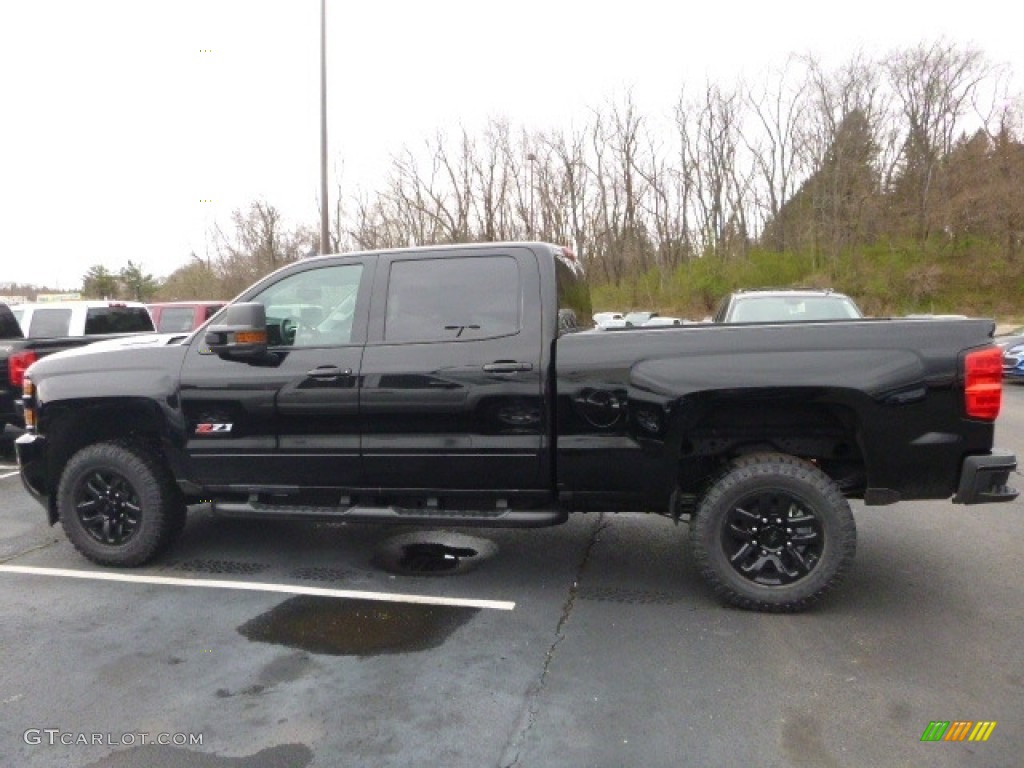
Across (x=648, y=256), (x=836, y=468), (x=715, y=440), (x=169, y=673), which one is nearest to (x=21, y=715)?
(x=169, y=673)

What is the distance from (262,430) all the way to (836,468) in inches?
138

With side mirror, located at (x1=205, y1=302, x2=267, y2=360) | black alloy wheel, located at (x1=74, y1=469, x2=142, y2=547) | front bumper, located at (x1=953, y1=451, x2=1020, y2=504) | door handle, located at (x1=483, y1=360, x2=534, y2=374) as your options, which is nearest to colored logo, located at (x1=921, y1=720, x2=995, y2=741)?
front bumper, located at (x1=953, y1=451, x2=1020, y2=504)

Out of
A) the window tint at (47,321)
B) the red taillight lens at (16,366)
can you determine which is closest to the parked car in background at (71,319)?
the window tint at (47,321)

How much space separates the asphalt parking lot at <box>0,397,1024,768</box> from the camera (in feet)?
9.83

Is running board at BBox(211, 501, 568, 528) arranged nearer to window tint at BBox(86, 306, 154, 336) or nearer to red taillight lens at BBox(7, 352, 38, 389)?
red taillight lens at BBox(7, 352, 38, 389)

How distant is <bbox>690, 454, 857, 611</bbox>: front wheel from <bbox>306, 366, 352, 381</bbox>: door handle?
2.20 m

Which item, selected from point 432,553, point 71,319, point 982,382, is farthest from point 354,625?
point 71,319

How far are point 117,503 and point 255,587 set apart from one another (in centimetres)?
118

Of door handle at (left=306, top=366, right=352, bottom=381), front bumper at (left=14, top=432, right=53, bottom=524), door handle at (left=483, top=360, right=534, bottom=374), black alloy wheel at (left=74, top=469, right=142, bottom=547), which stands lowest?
black alloy wheel at (left=74, top=469, right=142, bottom=547)

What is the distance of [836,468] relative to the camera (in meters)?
4.53

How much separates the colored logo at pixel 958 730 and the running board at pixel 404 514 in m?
2.04

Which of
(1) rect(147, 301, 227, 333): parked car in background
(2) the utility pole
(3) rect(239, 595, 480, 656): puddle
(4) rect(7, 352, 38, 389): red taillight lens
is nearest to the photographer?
(3) rect(239, 595, 480, 656): puddle

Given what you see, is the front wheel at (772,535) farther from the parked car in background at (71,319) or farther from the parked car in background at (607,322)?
A: the parked car in background at (71,319)

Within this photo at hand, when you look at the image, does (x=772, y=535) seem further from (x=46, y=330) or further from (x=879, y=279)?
(x=879, y=279)
